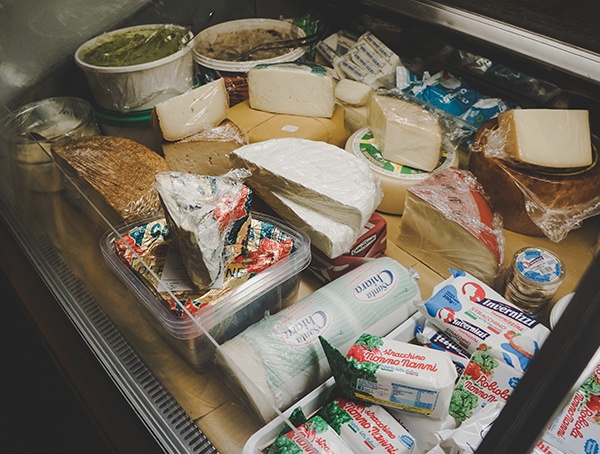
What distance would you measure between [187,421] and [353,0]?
5.39 feet

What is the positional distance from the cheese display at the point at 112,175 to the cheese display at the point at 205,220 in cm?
26

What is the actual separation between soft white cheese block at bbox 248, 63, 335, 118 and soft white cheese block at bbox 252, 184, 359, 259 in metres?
0.53

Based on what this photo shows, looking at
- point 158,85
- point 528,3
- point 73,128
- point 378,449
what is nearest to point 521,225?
point 528,3

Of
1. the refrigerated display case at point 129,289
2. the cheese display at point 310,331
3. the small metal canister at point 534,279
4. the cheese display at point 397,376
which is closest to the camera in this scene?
the refrigerated display case at point 129,289

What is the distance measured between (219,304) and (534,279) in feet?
2.41

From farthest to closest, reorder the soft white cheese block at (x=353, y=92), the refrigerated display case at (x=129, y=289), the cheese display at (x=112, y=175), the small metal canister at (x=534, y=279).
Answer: the soft white cheese block at (x=353, y=92) → the cheese display at (x=112, y=175) → the small metal canister at (x=534, y=279) → the refrigerated display case at (x=129, y=289)

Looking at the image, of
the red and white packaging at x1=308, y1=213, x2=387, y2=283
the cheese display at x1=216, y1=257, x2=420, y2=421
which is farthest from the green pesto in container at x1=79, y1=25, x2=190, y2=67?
the cheese display at x1=216, y1=257, x2=420, y2=421

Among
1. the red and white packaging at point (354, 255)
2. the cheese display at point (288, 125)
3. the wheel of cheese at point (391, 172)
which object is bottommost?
the red and white packaging at point (354, 255)

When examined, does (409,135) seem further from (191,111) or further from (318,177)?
(191,111)

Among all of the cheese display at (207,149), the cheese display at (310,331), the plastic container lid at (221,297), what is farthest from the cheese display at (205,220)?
the cheese display at (207,149)

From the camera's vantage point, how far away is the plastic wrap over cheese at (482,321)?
101 cm

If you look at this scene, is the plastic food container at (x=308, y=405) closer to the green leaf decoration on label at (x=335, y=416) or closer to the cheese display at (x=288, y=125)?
the green leaf decoration on label at (x=335, y=416)

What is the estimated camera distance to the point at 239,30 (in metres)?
1.93

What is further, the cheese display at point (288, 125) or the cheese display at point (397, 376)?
the cheese display at point (288, 125)
